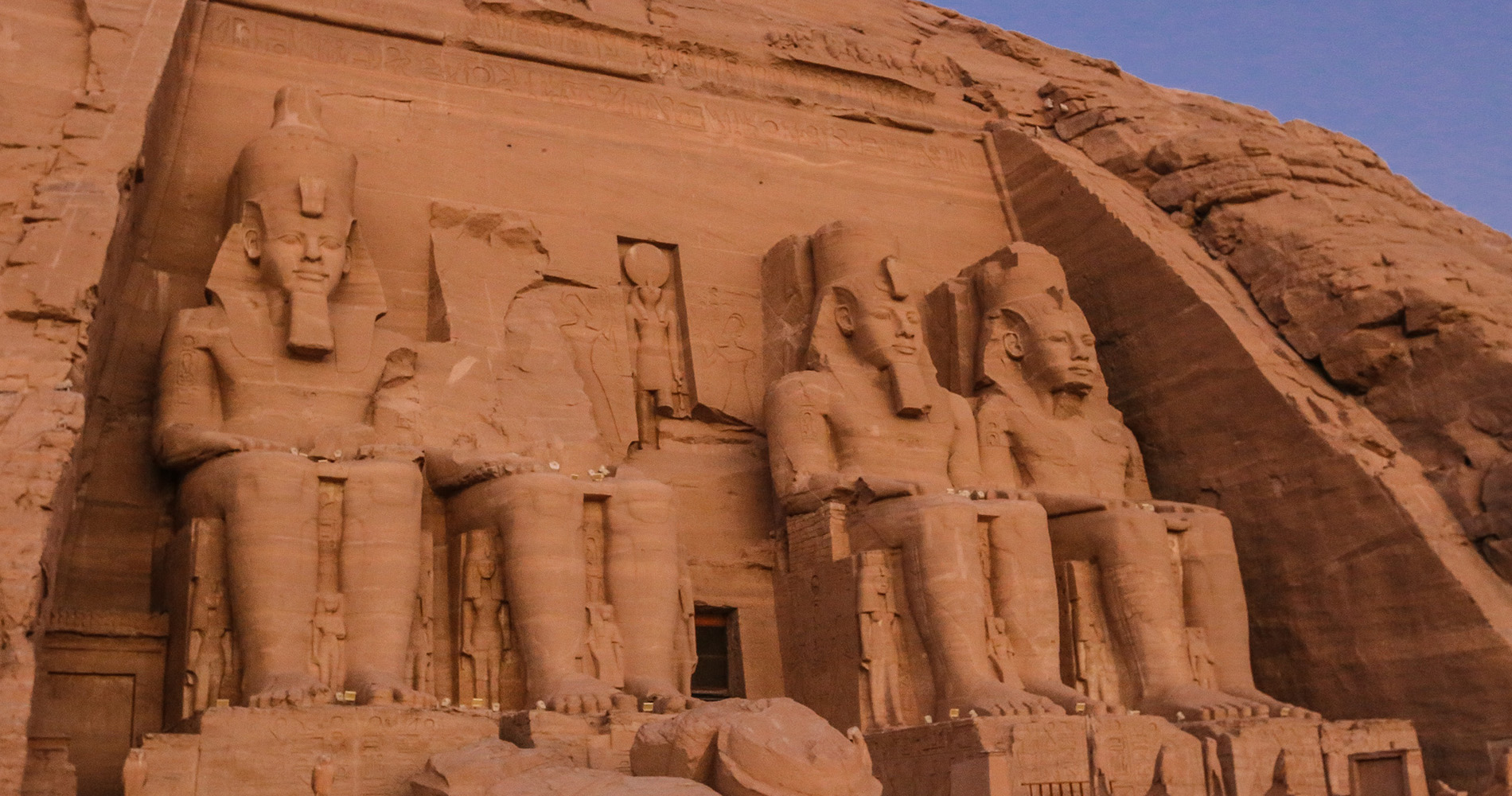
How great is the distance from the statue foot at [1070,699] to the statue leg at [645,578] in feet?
5.57

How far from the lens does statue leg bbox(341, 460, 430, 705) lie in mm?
6840

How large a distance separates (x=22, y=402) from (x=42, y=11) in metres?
2.63

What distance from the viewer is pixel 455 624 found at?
744cm

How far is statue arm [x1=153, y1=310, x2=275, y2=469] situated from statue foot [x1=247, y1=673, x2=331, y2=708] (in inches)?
44.8

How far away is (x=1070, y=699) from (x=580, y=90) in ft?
16.4

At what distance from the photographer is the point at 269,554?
6.71 meters

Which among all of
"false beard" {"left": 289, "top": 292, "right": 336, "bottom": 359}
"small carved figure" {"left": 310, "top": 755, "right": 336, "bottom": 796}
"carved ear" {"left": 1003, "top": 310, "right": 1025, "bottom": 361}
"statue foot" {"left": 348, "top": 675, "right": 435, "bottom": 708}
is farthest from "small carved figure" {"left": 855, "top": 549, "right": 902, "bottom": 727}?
"small carved figure" {"left": 310, "top": 755, "right": 336, "bottom": 796}

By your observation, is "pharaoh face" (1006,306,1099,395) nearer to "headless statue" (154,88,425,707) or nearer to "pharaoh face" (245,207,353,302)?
"headless statue" (154,88,425,707)

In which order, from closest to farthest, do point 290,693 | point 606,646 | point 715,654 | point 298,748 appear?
point 298,748 → point 290,693 → point 606,646 → point 715,654

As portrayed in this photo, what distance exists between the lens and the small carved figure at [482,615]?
730 cm

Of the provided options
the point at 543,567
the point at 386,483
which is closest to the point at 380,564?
the point at 386,483

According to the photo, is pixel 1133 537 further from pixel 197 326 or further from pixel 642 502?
pixel 197 326

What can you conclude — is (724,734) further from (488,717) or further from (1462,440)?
(1462,440)

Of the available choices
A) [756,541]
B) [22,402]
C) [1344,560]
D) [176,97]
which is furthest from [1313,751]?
[176,97]
